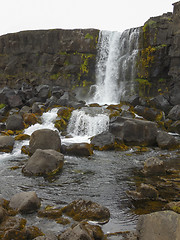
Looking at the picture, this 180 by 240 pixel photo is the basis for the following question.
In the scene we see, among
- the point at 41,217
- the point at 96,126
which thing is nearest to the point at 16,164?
the point at 41,217

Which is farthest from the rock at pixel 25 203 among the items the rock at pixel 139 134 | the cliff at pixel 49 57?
the cliff at pixel 49 57

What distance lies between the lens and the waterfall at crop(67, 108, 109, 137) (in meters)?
19.5

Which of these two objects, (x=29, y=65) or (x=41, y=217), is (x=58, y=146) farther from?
(x=29, y=65)

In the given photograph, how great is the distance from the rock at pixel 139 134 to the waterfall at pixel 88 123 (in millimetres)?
2990

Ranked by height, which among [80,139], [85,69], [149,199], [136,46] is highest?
[136,46]

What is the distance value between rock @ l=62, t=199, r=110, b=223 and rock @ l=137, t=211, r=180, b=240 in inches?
63.9

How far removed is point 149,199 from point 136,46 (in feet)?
84.1

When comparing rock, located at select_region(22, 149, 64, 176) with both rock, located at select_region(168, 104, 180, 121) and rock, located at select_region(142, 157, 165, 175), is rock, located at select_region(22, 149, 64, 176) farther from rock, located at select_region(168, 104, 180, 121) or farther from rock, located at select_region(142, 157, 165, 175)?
rock, located at select_region(168, 104, 180, 121)

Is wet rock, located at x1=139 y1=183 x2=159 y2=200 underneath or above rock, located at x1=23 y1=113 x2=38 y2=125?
above

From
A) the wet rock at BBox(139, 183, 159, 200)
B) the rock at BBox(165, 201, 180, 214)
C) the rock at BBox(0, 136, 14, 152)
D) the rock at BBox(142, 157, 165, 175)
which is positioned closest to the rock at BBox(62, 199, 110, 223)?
the wet rock at BBox(139, 183, 159, 200)

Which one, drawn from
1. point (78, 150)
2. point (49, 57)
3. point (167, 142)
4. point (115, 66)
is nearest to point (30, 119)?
point (78, 150)

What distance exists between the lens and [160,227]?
191 inches

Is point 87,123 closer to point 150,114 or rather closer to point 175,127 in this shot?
point 150,114

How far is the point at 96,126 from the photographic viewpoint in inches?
771
